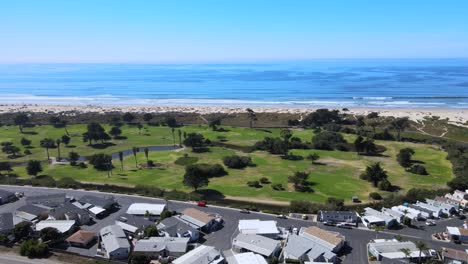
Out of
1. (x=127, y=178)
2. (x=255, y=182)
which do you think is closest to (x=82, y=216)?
(x=127, y=178)

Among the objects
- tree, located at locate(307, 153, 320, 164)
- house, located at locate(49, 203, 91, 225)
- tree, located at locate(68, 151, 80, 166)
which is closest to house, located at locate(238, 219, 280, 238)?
house, located at locate(49, 203, 91, 225)

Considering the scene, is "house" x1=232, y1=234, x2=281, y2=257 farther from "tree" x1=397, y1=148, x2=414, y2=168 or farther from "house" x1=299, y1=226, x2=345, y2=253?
"tree" x1=397, y1=148, x2=414, y2=168

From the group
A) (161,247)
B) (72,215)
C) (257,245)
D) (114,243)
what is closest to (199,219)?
(161,247)

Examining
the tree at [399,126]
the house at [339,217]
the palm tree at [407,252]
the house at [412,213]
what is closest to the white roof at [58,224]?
the house at [339,217]

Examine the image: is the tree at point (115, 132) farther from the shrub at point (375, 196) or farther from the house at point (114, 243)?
the shrub at point (375, 196)

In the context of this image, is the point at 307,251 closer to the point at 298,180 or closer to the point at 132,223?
the point at 132,223

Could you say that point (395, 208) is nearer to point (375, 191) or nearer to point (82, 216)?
point (375, 191)
